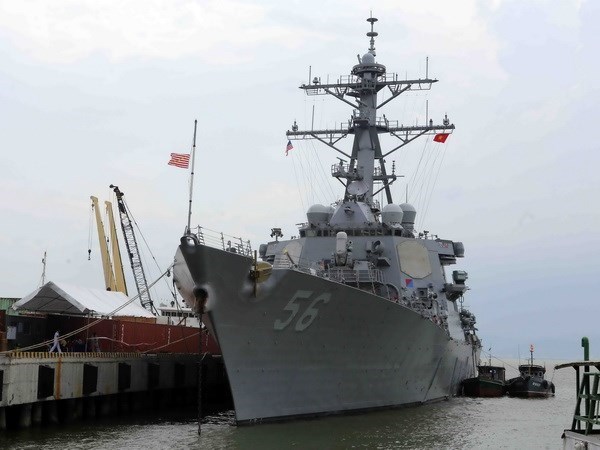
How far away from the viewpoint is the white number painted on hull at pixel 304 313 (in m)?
16.4

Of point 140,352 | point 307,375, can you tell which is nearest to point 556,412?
point 307,375

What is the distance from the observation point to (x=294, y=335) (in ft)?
54.5

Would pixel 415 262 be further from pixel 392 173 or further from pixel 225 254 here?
pixel 225 254

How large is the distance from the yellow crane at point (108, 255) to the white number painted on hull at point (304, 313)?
30380 mm

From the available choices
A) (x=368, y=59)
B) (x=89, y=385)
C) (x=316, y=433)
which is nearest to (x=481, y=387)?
(x=368, y=59)

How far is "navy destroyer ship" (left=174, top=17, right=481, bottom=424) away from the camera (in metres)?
15.9

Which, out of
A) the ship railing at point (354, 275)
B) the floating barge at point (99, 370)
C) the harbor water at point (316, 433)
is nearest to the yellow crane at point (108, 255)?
the floating barge at point (99, 370)

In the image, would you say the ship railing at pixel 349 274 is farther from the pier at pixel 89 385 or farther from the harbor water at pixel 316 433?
the pier at pixel 89 385

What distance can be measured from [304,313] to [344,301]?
1076mm

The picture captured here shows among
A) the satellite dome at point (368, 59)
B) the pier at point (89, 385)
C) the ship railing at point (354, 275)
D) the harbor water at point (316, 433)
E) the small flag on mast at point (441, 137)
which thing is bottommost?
the harbor water at point (316, 433)

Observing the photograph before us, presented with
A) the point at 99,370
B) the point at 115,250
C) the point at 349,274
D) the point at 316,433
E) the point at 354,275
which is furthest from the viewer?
the point at 115,250

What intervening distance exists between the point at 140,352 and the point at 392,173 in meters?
11.3

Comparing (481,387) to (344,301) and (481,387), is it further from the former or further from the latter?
(344,301)

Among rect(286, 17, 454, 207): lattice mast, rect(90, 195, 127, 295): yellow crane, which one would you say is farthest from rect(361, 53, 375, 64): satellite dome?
rect(90, 195, 127, 295): yellow crane
